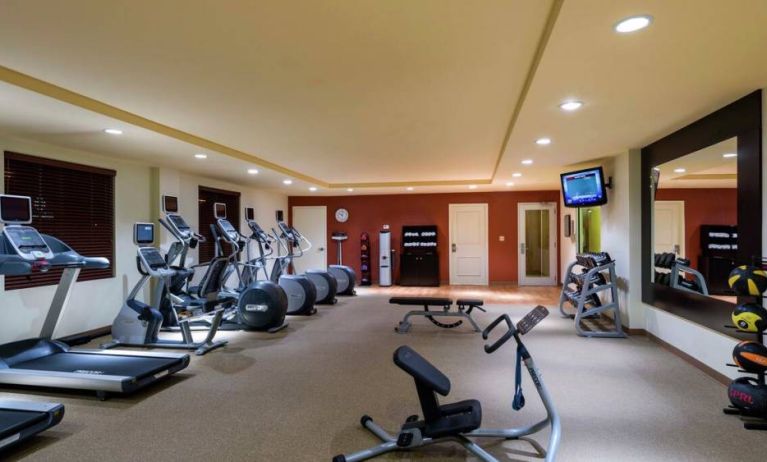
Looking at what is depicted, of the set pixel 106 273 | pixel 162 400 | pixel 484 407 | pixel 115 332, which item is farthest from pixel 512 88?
pixel 106 273

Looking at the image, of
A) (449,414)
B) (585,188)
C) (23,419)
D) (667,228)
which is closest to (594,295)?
(667,228)

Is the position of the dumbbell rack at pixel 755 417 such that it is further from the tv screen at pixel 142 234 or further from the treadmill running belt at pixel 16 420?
the tv screen at pixel 142 234

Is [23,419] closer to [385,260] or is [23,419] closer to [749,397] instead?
[749,397]

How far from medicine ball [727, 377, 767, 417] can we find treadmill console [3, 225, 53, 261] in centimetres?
529

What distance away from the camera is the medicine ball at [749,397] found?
9.21ft

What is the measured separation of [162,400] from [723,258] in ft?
16.0

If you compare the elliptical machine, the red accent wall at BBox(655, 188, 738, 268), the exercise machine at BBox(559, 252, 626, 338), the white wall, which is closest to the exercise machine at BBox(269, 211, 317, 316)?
the elliptical machine

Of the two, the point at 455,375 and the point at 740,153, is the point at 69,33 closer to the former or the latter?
the point at 455,375

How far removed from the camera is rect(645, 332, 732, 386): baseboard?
3.62m

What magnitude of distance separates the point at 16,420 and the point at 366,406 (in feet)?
7.23

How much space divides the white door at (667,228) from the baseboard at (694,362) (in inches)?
40.3

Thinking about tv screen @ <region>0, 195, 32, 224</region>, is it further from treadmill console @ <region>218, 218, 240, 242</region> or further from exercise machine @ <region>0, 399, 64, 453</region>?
treadmill console @ <region>218, 218, 240, 242</region>

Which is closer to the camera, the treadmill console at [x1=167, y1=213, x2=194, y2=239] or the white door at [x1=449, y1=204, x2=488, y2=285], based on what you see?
the treadmill console at [x1=167, y1=213, x2=194, y2=239]

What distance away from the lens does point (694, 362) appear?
13.4 ft
